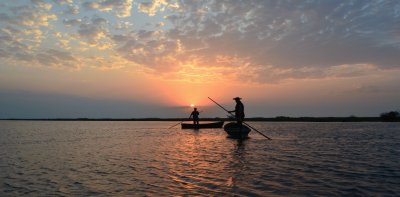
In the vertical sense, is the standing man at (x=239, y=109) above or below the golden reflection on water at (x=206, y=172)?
above

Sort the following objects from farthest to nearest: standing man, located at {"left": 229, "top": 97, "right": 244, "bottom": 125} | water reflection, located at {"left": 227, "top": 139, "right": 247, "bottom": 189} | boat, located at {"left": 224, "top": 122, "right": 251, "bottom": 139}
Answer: boat, located at {"left": 224, "top": 122, "right": 251, "bottom": 139}
standing man, located at {"left": 229, "top": 97, "right": 244, "bottom": 125}
water reflection, located at {"left": 227, "top": 139, "right": 247, "bottom": 189}

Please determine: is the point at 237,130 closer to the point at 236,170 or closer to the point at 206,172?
the point at 236,170

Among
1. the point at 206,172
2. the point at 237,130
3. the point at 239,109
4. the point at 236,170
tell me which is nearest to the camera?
the point at 206,172

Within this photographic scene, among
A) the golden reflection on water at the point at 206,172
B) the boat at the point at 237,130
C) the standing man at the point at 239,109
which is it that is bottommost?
the golden reflection on water at the point at 206,172

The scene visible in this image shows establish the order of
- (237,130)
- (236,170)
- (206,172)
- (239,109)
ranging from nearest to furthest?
→ 1. (206,172)
2. (236,170)
3. (239,109)
4. (237,130)

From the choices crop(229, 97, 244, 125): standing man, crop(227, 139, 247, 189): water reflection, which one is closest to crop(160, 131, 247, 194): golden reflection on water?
crop(227, 139, 247, 189): water reflection

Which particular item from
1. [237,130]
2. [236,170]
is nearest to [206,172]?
[236,170]

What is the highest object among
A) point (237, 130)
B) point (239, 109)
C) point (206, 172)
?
point (239, 109)

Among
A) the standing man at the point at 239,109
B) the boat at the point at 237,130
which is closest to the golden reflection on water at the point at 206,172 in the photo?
the standing man at the point at 239,109

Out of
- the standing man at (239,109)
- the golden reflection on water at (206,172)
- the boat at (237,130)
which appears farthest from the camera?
the boat at (237,130)

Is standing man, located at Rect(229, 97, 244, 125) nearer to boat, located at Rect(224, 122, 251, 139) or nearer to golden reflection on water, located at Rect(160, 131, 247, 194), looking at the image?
boat, located at Rect(224, 122, 251, 139)

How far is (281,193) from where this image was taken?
10172mm

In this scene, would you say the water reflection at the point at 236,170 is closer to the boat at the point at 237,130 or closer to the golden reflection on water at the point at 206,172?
the golden reflection on water at the point at 206,172

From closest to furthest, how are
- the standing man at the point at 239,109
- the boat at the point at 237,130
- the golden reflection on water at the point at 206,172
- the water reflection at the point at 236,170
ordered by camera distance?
the golden reflection on water at the point at 206,172 < the water reflection at the point at 236,170 < the standing man at the point at 239,109 < the boat at the point at 237,130
